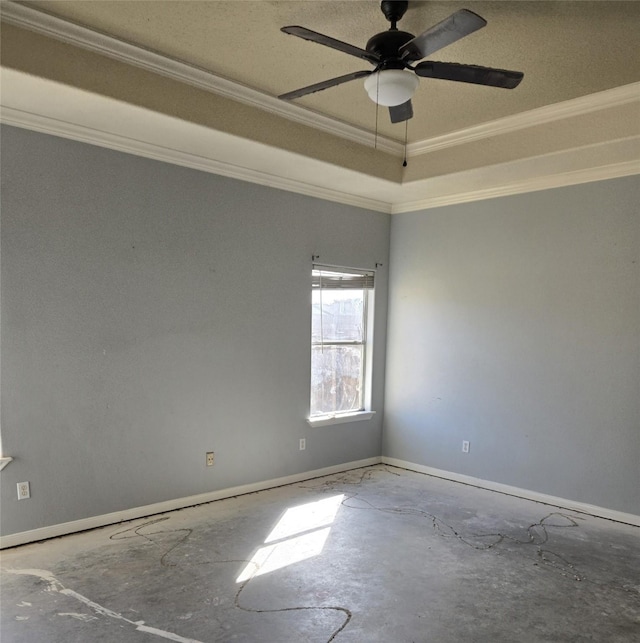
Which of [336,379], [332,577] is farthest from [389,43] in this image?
[336,379]

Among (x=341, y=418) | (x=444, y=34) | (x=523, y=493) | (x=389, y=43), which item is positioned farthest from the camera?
(x=341, y=418)

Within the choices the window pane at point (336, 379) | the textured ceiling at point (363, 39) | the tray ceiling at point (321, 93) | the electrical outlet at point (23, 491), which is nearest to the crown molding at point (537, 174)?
the tray ceiling at point (321, 93)

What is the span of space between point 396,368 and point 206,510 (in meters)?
2.36

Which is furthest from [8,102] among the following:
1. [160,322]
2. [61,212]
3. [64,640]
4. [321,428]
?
[321,428]

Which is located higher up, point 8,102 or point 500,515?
point 8,102

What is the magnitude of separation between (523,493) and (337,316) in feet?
7.44

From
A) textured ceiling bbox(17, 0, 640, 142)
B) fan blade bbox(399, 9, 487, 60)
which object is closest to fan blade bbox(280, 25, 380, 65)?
fan blade bbox(399, 9, 487, 60)

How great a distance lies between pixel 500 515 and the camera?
12.4 feet

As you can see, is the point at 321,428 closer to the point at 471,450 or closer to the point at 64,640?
the point at 471,450

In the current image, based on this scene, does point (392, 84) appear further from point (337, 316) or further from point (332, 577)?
point (337, 316)

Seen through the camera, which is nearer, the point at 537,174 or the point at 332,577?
the point at 332,577

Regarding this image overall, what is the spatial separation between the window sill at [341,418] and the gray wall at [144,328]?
0.10m

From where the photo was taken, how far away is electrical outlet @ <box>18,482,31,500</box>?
3.03 meters

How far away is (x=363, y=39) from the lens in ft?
8.85
